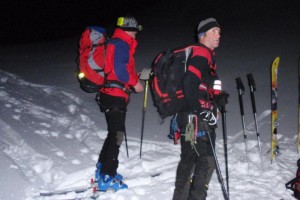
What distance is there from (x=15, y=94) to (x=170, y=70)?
6.11 metres

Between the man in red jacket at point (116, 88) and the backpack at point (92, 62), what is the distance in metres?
0.16

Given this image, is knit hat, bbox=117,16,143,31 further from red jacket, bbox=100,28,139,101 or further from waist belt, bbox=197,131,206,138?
waist belt, bbox=197,131,206,138

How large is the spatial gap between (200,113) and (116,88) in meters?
A: 1.41

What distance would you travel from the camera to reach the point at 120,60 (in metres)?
4.43

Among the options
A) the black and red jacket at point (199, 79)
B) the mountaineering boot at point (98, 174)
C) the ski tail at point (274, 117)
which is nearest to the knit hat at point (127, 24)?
the black and red jacket at point (199, 79)

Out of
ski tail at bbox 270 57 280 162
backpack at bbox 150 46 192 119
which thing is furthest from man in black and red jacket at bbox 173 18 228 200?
ski tail at bbox 270 57 280 162

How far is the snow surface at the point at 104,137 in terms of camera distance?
202 inches

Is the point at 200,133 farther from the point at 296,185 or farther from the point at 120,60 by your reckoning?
the point at 296,185

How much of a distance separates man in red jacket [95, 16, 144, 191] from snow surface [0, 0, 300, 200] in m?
0.33

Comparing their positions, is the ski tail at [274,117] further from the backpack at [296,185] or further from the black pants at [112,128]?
the black pants at [112,128]

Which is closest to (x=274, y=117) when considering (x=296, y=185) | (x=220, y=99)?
(x=296, y=185)

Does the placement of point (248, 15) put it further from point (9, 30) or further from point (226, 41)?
point (9, 30)

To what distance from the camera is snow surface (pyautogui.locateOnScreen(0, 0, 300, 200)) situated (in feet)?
16.9

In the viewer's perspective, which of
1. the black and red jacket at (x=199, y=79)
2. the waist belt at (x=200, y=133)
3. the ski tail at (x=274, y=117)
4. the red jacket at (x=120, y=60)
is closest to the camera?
the black and red jacket at (x=199, y=79)
